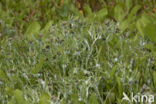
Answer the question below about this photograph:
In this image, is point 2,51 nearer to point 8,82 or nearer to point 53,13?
point 8,82

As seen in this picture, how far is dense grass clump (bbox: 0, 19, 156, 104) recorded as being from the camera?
6.52 feet

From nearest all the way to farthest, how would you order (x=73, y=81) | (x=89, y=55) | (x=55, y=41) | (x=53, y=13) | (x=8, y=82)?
A: (x=73, y=81) → (x=8, y=82) → (x=89, y=55) → (x=55, y=41) → (x=53, y=13)

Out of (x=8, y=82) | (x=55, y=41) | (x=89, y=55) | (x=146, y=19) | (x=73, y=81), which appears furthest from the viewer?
(x=146, y=19)

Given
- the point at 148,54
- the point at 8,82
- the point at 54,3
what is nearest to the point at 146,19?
the point at 148,54

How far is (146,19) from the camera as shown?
9.52 feet

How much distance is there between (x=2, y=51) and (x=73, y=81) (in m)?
0.87

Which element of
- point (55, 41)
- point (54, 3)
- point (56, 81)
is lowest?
point (56, 81)

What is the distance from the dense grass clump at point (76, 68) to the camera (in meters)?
1.99

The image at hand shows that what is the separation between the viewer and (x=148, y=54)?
2.38 m

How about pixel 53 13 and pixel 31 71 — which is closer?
pixel 31 71

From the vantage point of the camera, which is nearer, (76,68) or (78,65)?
(76,68)

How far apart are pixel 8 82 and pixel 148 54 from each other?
1.01 meters

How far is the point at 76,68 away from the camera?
218 centimetres

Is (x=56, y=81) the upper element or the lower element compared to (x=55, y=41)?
lower
